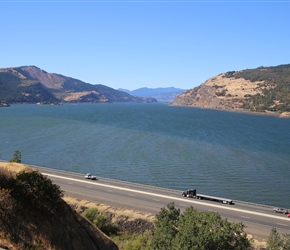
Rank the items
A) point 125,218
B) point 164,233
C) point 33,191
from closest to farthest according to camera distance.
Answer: point 33,191 < point 164,233 < point 125,218

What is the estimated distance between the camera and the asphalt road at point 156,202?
34.3m

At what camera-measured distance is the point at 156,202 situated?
39.5m

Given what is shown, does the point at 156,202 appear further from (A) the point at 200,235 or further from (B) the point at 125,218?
(A) the point at 200,235

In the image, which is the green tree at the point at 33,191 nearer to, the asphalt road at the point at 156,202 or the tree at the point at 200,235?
the tree at the point at 200,235

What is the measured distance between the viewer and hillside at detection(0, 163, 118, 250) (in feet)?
52.5

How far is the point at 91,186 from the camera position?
45.9m

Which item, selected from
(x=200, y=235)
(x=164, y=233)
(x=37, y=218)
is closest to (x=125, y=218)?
(x=164, y=233)

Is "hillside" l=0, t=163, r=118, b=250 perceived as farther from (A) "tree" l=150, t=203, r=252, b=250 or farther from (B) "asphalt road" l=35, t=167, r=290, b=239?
(B) "asphalt road" l=35, t=167, r=290, b=239

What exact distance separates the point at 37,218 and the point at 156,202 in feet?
77.0

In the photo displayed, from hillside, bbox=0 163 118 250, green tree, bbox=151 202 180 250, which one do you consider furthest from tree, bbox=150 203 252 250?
hillside, bbox=0 163 118 250

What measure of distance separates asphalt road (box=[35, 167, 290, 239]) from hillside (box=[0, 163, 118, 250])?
18.1 m

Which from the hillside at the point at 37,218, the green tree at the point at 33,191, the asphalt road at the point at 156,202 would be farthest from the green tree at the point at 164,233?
the asphalt road at the point at 156,202

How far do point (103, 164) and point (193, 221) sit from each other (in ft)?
158

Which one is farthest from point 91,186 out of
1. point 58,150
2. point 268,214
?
point 58,150
